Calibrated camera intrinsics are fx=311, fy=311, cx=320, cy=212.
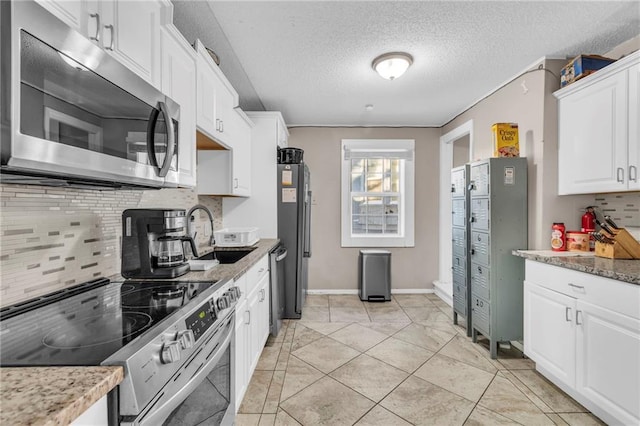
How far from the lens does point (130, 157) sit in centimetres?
113

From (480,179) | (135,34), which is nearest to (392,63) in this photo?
(480,179)

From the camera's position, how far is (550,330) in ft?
6.82

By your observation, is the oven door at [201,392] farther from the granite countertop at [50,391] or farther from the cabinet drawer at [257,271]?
the cabinet drawer at [257,271]

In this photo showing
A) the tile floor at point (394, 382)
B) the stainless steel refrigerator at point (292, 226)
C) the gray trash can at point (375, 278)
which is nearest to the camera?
the tile floor at point (394, 382)

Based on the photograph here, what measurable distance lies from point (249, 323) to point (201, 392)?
0.82 metres

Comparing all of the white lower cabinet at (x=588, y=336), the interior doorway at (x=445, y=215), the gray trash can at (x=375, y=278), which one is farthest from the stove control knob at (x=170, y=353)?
the interior doorway at (x=445, y=215)

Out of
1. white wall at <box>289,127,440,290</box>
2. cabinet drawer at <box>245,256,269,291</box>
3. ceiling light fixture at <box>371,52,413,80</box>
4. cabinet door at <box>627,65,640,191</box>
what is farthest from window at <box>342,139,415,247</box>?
cabinet door at <box>627,65,640,191</box>

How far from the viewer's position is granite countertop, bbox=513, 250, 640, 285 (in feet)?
5.30

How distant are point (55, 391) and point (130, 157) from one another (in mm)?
780

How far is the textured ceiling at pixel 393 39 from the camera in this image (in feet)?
6.19

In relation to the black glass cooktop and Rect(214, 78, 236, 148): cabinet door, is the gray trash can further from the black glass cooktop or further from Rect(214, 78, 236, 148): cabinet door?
the black glass cooktop

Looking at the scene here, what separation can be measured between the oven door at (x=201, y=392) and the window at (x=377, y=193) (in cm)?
309

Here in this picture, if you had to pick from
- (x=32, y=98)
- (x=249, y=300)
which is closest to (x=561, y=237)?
(x=249, y=300)

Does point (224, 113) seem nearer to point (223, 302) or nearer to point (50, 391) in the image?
point (223, 302)
